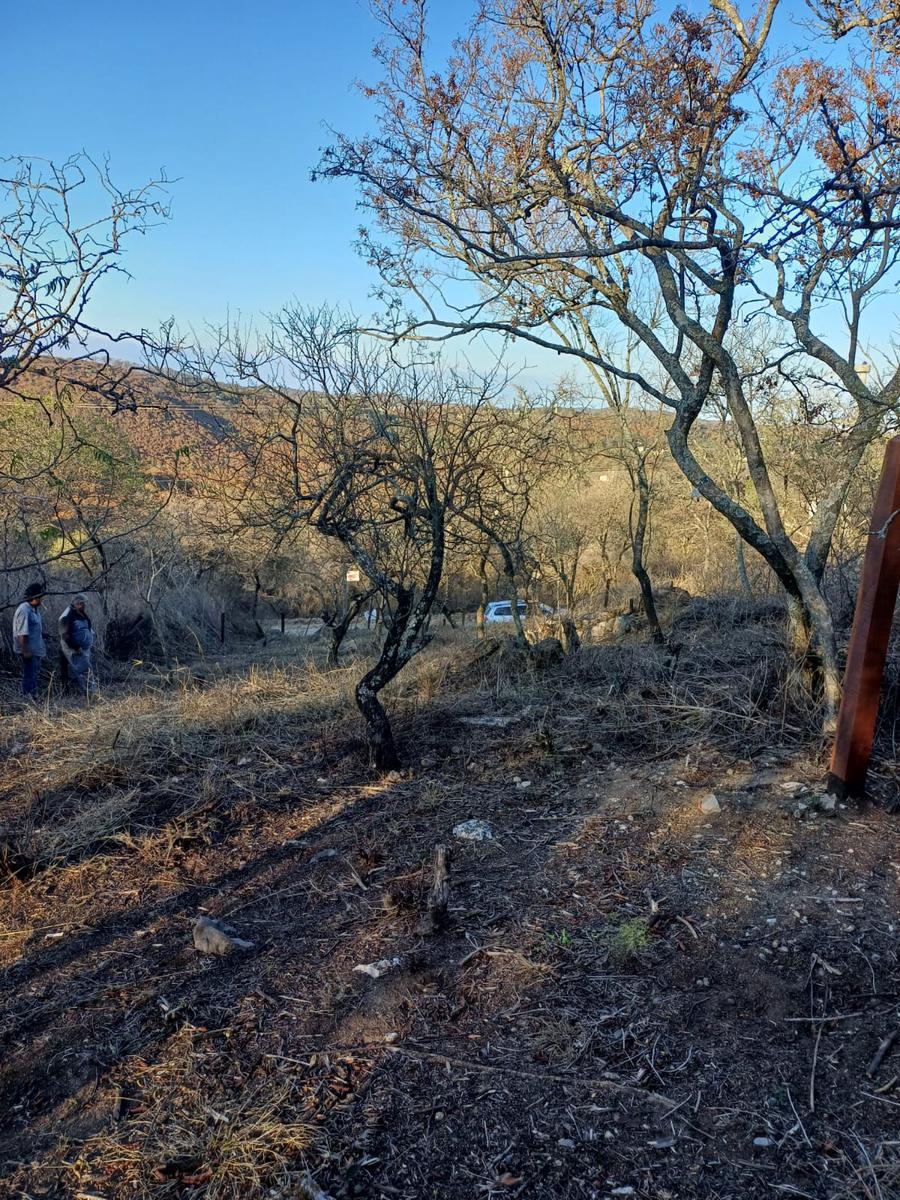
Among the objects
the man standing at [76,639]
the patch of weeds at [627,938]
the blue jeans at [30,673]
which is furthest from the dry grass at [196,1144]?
the man standing at [76,639]

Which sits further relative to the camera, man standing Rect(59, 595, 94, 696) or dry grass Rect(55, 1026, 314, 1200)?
man standing Rect(59, 595, 94, 696)

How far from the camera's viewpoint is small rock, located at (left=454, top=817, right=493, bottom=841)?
486cm

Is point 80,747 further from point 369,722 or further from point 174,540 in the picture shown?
point 174,540

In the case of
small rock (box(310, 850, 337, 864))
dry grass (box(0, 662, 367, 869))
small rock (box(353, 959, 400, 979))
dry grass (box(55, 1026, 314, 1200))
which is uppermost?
dry grass (box(0, 662, 367, 869))

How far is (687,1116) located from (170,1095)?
1.81 meters

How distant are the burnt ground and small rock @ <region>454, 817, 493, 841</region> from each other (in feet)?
0.29

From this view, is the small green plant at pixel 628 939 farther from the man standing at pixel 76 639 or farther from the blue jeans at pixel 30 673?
the man standing at pixel 76 639

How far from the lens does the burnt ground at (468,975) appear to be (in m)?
2.50

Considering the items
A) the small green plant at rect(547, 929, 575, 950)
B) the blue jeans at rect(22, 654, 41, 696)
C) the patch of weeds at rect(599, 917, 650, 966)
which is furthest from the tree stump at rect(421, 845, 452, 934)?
the blue jeans at rect(22, 654, 41, 696)

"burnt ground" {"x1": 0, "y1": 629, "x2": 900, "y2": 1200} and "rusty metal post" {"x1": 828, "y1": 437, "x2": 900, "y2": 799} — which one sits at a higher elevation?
"rusty metal post" {"x1": 828, "y1": 437, "x2": 900, "y2": 799}

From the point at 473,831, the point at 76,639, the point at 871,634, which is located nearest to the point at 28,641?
the point at 76,639

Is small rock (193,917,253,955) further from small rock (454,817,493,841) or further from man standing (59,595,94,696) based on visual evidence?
man standing (59,595,94,696)

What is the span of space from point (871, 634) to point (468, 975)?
2.84 m

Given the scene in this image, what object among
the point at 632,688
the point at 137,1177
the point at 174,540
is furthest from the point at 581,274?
the point at 174,540
